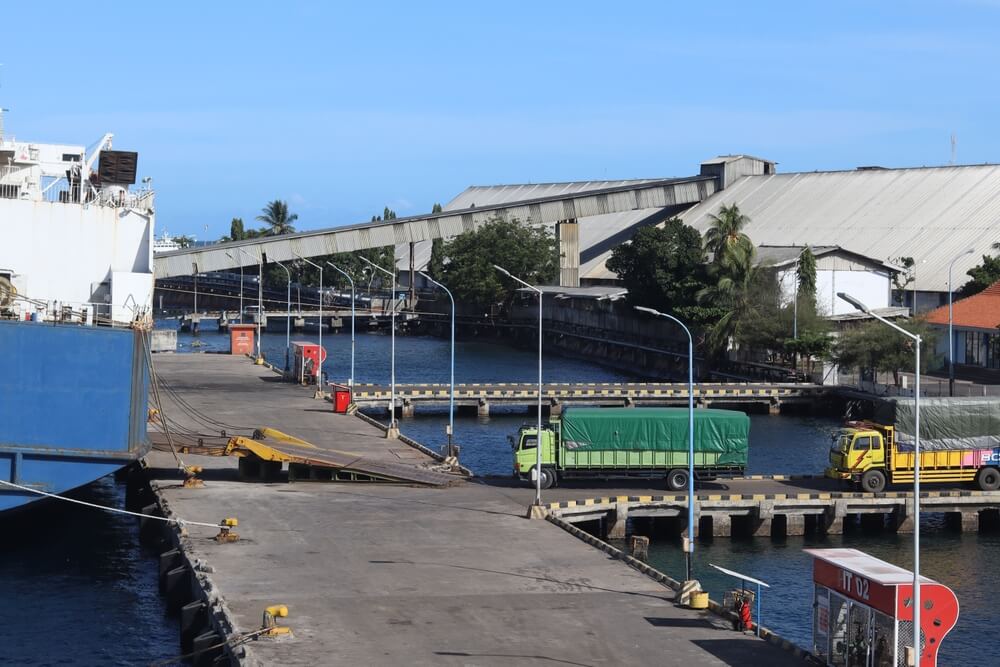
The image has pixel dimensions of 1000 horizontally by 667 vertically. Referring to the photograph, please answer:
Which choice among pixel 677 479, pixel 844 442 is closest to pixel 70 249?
pixel 677 479

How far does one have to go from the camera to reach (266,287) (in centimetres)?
17738

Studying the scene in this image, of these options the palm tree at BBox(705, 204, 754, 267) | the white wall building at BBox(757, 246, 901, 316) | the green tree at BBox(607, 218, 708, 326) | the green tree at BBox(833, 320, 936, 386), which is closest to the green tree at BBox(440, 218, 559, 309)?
the green tree at BBox(607, 218, 708, 326)

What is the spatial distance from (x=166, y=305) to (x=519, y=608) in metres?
150

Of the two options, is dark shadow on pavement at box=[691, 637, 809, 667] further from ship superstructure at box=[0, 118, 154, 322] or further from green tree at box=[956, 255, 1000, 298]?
green tree at box=[956, 255, 1000, 298]

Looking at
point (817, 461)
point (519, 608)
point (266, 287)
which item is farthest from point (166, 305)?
point (519, 608)

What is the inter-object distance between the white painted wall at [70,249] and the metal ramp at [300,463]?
19.9 feet

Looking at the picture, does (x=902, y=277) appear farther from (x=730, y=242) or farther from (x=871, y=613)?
(x=871, y=613)

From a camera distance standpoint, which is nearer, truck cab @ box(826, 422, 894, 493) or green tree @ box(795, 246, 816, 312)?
truck cab @ box(826, 422, 894, 493)

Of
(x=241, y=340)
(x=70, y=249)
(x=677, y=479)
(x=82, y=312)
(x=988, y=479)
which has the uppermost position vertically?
(x=70, y=249)

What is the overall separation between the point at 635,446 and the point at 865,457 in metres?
8.28

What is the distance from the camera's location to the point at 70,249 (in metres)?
46.8

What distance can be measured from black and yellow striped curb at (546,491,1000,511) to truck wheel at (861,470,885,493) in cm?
29

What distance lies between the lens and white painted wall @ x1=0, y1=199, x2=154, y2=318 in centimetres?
4584

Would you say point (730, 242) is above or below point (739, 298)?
above
